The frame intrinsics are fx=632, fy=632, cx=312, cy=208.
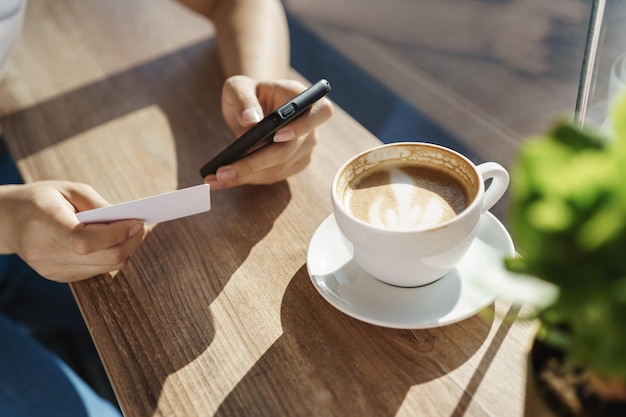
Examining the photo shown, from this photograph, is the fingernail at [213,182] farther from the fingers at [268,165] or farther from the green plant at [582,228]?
the green plant at [582,228]

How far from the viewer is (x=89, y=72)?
4.00ft

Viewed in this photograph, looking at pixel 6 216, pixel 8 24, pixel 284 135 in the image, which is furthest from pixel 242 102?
pixel 8 24

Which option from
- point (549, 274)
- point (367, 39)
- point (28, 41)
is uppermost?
point (549, 274)

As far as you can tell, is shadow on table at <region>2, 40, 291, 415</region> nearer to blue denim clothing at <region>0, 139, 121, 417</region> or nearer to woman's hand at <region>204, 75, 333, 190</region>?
woman's hand at <region>204, 75, 333, 190</region>

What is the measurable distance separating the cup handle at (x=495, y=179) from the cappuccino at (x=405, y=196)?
0.09 feet

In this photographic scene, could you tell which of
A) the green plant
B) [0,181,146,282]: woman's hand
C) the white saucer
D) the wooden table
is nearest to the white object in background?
the wooden table

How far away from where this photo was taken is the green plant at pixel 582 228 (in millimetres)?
328

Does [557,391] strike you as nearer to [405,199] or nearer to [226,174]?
[405,199]

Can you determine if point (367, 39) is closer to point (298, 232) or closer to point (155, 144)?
point (155, 144)

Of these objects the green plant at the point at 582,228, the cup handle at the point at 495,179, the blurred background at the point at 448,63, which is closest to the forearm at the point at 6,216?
the cup handle at the point at 495,179

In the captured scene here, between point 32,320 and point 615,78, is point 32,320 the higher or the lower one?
the lower one

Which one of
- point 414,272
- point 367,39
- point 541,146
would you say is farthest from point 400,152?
point 367,39

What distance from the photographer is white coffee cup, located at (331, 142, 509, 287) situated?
611 millimetres

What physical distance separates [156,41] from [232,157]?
560 mm
